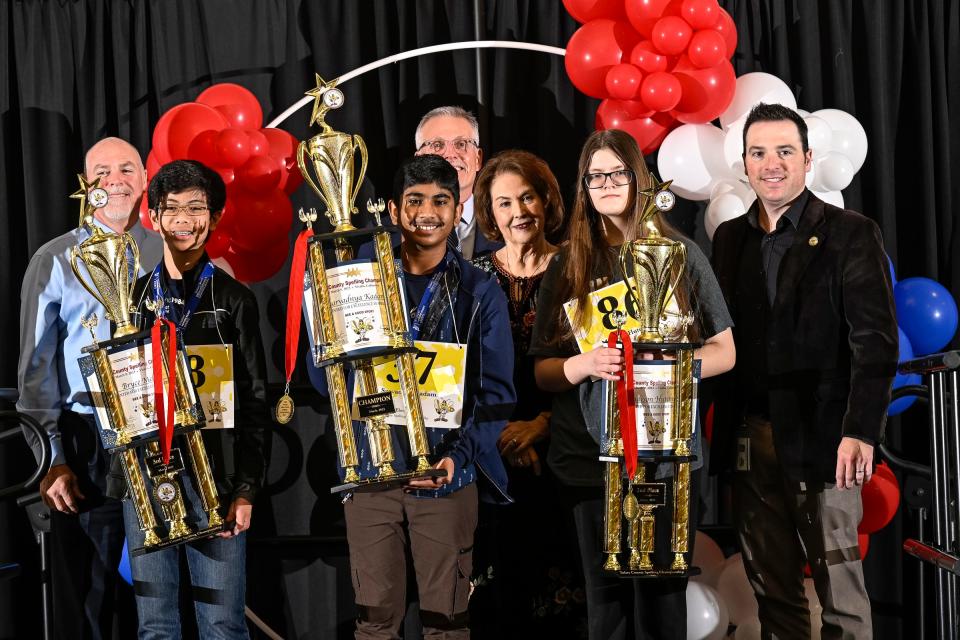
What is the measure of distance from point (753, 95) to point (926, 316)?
1.03m

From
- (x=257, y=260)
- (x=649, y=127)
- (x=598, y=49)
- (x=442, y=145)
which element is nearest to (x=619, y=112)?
(x=649, y=127)

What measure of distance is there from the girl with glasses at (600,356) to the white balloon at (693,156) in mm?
737

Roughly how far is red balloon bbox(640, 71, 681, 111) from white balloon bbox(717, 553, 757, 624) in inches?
66.8

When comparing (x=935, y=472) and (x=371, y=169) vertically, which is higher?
(x=371, y=169)

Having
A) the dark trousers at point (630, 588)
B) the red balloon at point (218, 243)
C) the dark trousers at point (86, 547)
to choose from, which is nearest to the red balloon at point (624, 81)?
the dark trousers at point (630, 588)

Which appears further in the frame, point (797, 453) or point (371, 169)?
point (371, 169)

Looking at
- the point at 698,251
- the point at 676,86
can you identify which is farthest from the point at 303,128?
the point at 698,251

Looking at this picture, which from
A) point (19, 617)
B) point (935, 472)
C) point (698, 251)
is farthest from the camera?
point (19, 617)

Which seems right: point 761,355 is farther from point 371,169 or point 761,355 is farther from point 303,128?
point 303,128

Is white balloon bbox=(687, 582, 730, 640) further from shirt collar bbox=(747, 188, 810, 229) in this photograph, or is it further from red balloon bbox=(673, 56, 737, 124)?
red balloon bbox=(673, 56, 737, 124)

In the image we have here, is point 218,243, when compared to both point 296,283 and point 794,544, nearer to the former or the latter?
point 296,283

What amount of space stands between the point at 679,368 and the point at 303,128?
7.40 ft

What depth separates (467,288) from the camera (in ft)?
9.03

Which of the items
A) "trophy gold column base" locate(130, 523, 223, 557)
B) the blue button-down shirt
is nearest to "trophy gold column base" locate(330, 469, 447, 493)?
"trophy gold column base" locate(130, 523, 223, 557)
